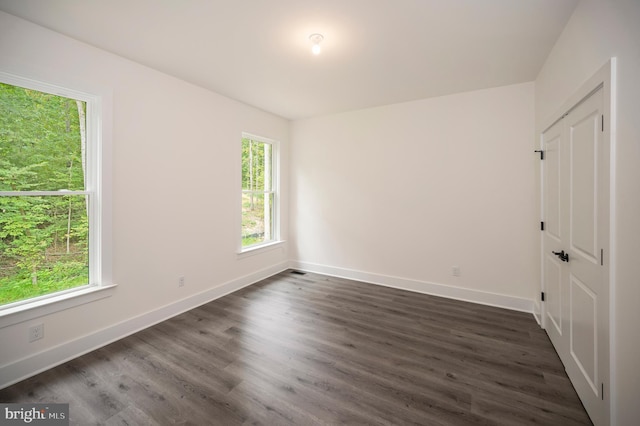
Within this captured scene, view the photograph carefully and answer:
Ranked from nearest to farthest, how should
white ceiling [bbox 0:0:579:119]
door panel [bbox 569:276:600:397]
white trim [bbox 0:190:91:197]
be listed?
door panel [bbox 569:276:600:397], white ceiling [bbox 0:0:579:119], white trim [bbox 0:190:91:197]

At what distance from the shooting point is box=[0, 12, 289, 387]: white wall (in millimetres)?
2168

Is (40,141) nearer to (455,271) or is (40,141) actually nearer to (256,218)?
(256,218)

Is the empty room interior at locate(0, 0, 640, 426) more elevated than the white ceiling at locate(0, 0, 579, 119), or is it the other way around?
the white ceiling at locate(0, 0, 579, 119)

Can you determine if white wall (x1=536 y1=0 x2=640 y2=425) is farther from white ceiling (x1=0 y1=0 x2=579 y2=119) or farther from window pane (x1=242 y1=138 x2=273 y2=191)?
window pane (x1=242 y1=138 x2=273 y2=191)

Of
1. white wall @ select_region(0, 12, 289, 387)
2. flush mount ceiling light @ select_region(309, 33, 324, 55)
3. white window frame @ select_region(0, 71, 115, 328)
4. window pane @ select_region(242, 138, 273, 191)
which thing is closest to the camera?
white wall @ select_region(0, 12, 289, 387)

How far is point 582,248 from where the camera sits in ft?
6.01

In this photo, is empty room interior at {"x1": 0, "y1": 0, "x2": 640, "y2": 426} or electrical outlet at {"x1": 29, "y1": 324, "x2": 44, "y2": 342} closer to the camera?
empty room interior at {"x1": 0, "y1": 0, "x2": 640, "y2": 426}

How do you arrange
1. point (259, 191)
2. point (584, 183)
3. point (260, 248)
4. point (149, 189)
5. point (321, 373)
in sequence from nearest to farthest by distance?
1. point (584, 183)
2. point (321, 373)
3. point (149, 189)
4. point (260, 248)
5. point (259, 191)

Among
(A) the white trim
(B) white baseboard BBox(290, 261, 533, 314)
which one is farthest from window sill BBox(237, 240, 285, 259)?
(A) the white trim

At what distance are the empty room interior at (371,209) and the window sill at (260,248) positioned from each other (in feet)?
0.74

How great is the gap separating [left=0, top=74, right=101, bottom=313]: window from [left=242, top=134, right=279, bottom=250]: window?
2.00 m

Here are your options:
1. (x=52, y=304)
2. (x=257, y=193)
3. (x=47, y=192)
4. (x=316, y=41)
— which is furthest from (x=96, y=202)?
(x=316, y=41)

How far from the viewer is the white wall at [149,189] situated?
7.11 ft

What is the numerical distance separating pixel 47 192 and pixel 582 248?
409 cm
